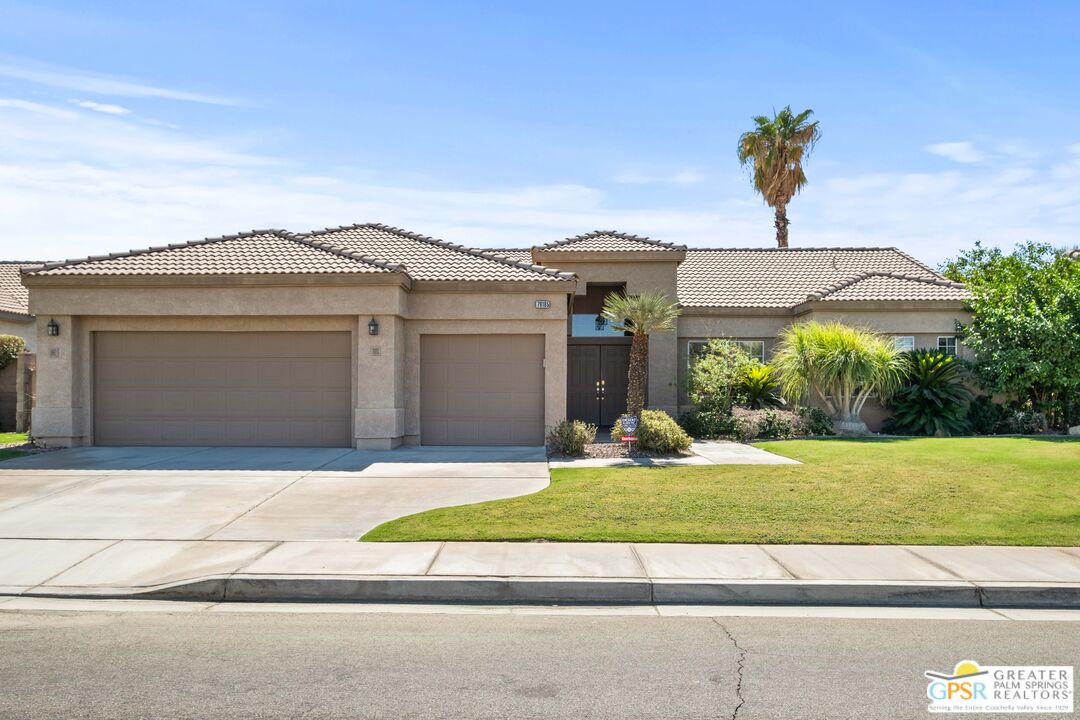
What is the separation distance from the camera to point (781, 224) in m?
34.6

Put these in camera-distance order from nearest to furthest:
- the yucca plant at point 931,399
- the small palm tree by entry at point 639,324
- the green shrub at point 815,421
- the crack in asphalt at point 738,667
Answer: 1. the crack in asphalt at point 738,667
2. the small palm tree by entry at point 639,324
3. the green shrub at point 815,421
4. the yucca plant at point 931,399

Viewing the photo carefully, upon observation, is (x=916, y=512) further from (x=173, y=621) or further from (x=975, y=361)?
(x=975, y=361)

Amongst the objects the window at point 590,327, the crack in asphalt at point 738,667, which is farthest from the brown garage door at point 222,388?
the crack in asphalt at point 738,667

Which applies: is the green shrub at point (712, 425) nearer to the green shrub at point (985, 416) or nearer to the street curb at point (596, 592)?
the green shrub at point (985, 416)

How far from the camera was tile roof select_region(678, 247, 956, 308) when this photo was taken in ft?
69.4

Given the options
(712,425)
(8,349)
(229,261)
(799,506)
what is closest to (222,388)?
(229,261)

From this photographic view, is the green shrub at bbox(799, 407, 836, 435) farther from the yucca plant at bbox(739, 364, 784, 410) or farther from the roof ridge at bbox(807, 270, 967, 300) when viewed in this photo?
the roof ridge at bbox(807, 270, 967, 300)

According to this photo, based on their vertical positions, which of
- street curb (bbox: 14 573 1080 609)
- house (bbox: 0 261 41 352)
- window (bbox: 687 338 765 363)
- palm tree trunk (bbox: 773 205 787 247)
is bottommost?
street curb (bbox: 14 573 1080 609)

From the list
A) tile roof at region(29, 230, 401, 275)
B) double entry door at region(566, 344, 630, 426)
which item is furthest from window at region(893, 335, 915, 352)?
tile roof at region(29, 230, 401, 275)

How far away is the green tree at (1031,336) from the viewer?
60.2 ft

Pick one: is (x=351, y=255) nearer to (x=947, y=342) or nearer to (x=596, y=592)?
(x=596, y=592)

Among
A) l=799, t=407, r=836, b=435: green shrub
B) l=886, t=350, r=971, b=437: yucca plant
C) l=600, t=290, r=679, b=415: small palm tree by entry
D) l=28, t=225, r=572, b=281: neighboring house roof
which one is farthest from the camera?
l=886, t=350, r=971, b=437: yucca plant

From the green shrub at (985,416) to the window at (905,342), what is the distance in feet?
6.58

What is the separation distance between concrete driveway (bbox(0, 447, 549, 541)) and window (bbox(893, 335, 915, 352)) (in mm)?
10810
